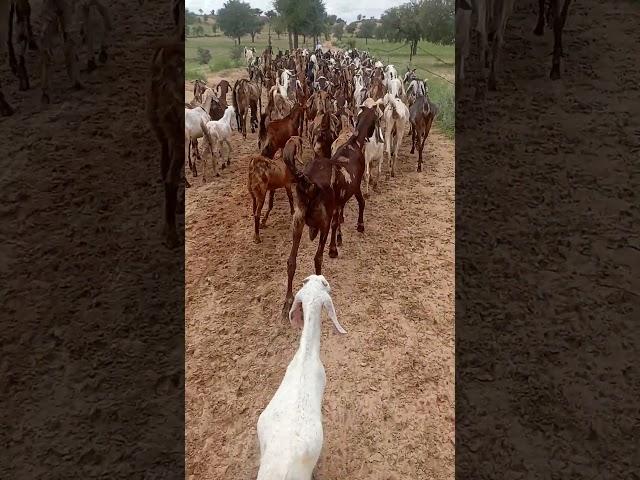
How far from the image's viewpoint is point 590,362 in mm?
3590

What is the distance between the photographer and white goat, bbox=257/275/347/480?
91.7 inches

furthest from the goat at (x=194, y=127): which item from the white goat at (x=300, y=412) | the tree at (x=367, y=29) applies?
the tree at (x=367, y=29)

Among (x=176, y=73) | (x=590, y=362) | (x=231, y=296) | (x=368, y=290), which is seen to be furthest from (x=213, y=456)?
(x=176, y=73)

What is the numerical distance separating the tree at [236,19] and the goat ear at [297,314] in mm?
37100

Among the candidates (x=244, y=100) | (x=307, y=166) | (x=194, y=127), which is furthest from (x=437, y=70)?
(x=307, y=166)

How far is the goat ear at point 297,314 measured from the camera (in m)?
3.18

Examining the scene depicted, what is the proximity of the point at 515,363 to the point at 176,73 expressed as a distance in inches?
157

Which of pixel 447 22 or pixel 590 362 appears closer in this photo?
pixel 590 362

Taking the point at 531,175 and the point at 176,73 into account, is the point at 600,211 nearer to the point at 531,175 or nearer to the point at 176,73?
the point at 531,175

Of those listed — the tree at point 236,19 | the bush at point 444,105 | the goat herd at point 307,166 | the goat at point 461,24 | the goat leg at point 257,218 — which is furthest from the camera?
the tree at point 236,19

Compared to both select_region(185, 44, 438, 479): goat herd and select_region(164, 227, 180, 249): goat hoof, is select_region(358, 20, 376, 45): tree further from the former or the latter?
select_region(164, 227, 180, 249): goat hoof

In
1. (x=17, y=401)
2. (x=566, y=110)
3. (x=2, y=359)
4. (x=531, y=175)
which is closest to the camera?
(x=17, y=401)

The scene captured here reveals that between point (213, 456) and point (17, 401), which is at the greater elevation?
point (17, 401)

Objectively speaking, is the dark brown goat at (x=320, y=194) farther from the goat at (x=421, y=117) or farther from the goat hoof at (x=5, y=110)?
the goat hoof at (x=5, y=110)
